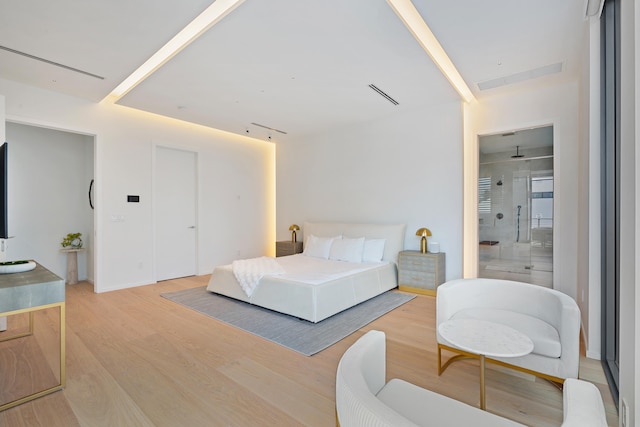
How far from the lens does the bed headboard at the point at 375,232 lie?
4.81 m

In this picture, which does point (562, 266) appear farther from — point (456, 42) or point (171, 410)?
point (171, 410)

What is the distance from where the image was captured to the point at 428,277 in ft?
14.3

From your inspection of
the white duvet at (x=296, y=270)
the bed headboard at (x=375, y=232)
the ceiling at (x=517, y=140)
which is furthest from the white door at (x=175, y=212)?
the ceiling at (x=517, y=140)

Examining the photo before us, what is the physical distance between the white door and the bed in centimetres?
154

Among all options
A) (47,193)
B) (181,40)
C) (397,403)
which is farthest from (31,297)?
(47,193)

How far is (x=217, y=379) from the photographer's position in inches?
84.9

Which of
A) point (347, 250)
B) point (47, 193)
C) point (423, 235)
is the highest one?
point (47, 193)

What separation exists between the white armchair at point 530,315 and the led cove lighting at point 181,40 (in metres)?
2.85

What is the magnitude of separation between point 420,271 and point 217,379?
3.22 m

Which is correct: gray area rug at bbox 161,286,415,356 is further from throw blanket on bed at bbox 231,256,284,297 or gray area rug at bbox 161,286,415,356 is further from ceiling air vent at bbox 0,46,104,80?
ceiling air vent at bbox 0,46,104,80

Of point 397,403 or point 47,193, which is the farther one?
point 47,193

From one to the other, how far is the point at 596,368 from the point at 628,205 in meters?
1.80

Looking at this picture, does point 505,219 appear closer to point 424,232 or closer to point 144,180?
point 424,232

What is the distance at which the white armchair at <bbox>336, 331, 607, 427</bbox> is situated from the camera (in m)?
0.79
